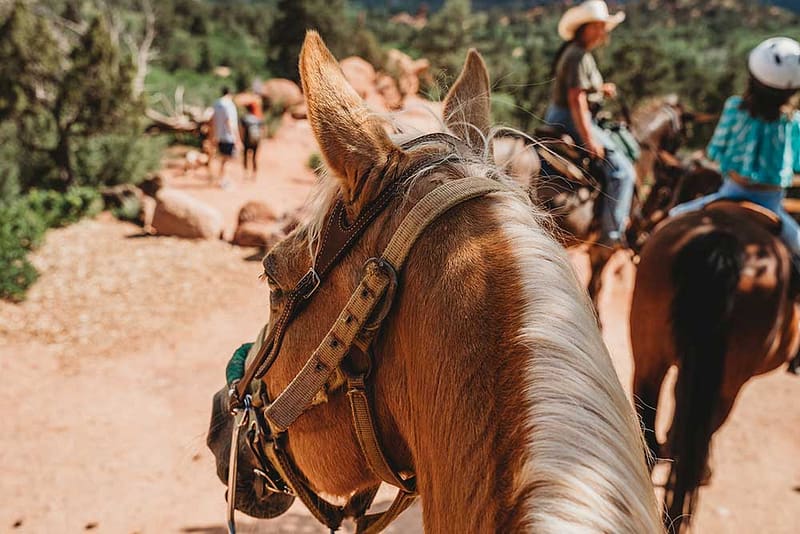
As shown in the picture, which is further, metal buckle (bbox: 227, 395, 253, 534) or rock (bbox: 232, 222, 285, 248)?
rock (bbox: 232, 222, 285, 248)

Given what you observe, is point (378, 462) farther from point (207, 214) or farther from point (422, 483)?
point (207, 214)

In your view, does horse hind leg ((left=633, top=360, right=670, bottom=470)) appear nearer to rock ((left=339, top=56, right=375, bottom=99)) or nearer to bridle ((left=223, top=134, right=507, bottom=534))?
bridle ((left=223, top=134, right=507, bottom=534))

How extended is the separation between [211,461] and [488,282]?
4138mm

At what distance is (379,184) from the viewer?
3.92 ft

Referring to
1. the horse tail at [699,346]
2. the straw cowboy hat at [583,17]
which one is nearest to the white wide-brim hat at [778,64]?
the horse tail at [699,346]

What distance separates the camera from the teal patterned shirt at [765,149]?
3400 millimetres

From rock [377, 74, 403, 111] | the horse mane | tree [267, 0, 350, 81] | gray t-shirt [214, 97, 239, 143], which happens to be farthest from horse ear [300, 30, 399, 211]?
tree [267, 0, 350, 81]

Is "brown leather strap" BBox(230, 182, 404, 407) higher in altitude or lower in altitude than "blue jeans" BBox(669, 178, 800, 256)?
higher

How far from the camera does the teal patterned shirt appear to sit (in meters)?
3.40

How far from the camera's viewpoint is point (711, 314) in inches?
119

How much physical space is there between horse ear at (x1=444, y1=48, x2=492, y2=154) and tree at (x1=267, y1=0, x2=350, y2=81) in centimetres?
2732

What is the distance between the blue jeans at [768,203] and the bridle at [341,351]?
296 cm

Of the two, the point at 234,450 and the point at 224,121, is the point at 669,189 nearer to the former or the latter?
the point at 234,450

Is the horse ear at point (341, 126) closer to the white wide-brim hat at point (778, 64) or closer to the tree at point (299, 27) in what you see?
the white wide-brim hat at point (778, 64)
